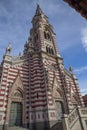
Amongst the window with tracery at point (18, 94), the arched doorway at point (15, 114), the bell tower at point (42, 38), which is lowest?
the arched doorway at point (15, 114)

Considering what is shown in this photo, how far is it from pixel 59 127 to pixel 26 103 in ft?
19.9

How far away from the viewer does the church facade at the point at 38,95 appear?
14383mm

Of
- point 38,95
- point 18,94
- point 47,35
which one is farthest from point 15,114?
point 47,35

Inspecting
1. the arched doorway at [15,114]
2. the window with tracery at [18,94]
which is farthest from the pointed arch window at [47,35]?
the arched doorway at [15,114]

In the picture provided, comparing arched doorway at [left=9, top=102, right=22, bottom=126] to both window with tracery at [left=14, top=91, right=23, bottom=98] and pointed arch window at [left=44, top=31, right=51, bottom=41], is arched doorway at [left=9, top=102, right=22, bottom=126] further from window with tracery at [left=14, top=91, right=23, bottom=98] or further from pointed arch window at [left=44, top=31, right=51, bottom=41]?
pointed arch window at [left=44, top=31, right=51, bottom=41]

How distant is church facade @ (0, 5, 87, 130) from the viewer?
47.2 ft

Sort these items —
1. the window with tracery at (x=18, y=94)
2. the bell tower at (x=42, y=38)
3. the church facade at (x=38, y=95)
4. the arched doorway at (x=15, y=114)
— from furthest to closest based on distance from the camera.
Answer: the bell tower at (x=42, y=38) → the window with tracery at (x=18, y=94) → the arched doorway at (x=15, y=114) → the church facade at (x=38, y=95)

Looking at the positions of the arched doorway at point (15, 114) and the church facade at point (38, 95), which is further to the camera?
the arched doorway at point (15, 114)

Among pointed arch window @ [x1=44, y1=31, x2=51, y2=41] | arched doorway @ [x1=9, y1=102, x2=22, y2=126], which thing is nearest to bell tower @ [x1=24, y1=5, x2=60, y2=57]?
pointed arch window @ [x1=44, y1=31, x2=51, y2=41]

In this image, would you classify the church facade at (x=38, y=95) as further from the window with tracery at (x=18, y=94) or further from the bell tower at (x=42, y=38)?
the bell tower at (x=42, y=38)

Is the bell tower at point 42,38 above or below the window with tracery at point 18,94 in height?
above

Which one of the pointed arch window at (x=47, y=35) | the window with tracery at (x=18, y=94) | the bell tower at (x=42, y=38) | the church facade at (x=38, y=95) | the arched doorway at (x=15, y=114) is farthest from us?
the pointed arch window at (x=47, y=35)

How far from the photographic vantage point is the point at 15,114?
1581 cm

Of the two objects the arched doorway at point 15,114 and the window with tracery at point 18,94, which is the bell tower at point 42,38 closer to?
the window with tracery at point 18,94
